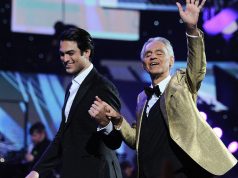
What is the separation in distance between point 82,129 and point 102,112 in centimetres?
32

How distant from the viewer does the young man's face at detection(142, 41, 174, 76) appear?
360cm

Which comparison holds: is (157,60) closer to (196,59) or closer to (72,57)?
(196,59)

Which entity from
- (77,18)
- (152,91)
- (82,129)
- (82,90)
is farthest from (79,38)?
(77,18)

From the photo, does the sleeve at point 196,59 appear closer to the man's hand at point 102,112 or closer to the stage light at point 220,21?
the man's hand at point 102,112

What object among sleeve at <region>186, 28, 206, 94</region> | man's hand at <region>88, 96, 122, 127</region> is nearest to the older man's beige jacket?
sleeve at <region>186, 28, 206, 94</region>

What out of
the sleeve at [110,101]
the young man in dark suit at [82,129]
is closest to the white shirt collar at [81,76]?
the young man in dark suit at [82,129]

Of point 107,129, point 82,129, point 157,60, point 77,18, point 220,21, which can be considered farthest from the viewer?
point 77,18

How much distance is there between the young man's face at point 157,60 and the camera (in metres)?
3.60

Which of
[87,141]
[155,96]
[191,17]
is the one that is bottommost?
[87,141]

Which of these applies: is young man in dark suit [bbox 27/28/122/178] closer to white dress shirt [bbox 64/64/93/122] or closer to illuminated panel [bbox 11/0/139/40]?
white dress shirt [bbox 64/64/93/122]

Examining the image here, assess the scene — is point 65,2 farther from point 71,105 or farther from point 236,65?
point 71,105

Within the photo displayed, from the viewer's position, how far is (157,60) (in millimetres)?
3611

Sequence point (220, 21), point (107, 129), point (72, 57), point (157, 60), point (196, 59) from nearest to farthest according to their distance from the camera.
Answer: point (196, 59), point (157, 60), point (107, 129), point (72, 57), point (220, 21)

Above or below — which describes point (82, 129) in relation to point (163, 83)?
below
